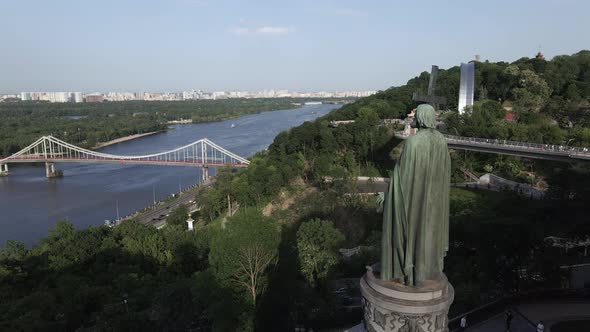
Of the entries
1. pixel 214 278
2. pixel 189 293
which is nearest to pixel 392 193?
pixel 214 278

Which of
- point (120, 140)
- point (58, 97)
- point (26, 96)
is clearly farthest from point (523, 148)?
point (26, 96)

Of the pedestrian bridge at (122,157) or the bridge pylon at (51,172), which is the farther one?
the bridge pylon at (51,172)

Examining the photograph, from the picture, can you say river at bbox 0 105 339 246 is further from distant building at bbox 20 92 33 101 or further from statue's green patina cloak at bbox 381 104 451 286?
distant building at bbox 20 92 33 101

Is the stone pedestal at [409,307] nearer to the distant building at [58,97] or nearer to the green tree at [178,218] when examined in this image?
the green tree at [178,218]

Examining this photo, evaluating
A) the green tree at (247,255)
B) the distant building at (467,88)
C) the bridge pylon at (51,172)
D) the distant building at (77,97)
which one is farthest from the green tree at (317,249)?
the distant building at (77,97)

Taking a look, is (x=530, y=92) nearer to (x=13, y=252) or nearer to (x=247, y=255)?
(x=247, y=255)

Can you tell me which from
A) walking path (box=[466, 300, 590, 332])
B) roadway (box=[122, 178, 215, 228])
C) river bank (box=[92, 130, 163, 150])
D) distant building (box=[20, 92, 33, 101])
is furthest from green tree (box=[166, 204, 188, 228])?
distant building (box=[20, 92, 33, 101])

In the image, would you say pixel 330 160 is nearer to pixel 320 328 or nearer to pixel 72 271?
pixel 72 271
